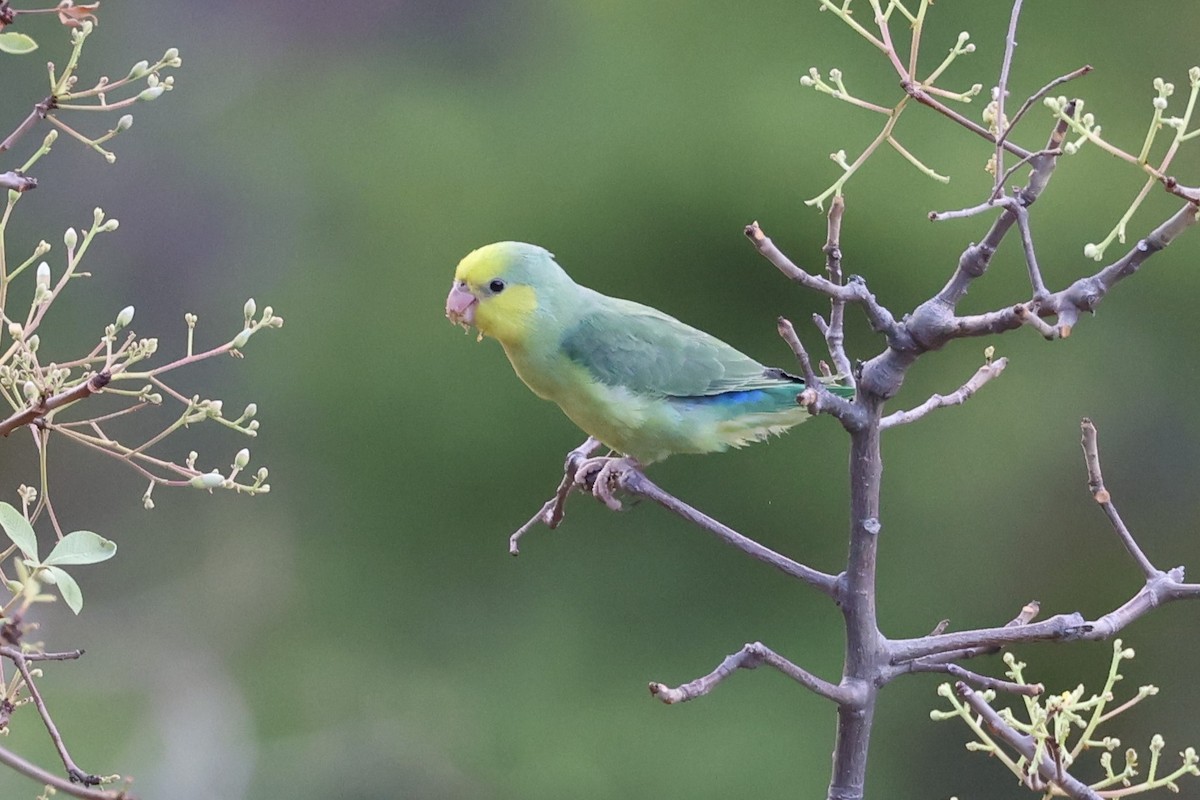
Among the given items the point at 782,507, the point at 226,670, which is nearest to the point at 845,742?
the point at 782,507

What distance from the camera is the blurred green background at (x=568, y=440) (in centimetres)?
234

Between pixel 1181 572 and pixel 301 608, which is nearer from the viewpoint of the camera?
pixel 1181 572

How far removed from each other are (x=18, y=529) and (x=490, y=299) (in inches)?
29.9

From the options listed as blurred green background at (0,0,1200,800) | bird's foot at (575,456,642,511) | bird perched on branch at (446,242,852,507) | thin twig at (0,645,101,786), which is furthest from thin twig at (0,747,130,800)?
blurred green background at (0,0,1200,800)

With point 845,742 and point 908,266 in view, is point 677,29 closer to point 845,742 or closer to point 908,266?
point 908,266

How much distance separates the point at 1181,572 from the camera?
2.76ft

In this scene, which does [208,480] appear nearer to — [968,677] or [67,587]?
[67,587]

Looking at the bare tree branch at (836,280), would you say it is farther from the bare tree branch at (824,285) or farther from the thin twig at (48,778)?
the thin twig at (48,778)

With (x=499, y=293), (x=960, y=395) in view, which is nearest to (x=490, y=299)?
→ (x=499, y=293)

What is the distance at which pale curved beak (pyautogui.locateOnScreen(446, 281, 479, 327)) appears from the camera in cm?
133

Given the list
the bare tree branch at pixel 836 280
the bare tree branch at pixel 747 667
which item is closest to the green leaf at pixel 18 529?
the bare tree branch at pixel 747 667

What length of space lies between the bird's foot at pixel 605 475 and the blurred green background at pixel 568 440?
3.10 feet

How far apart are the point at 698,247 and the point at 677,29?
1.63 ft

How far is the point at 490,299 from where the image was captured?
1.34 metres
